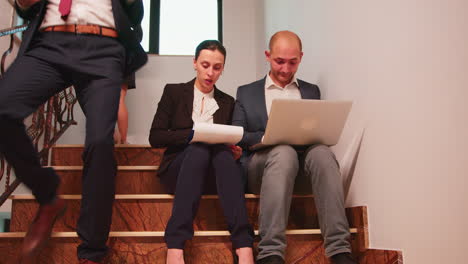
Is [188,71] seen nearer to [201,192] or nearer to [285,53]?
[285,53]

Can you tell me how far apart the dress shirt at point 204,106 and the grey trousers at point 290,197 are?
330mm

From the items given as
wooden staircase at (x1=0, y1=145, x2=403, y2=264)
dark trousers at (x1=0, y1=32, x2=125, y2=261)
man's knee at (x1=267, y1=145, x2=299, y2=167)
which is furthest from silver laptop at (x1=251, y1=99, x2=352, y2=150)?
dark trousers at (x1=0, y1=32, x2=125, y2=261)

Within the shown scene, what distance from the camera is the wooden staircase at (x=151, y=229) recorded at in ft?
4.63

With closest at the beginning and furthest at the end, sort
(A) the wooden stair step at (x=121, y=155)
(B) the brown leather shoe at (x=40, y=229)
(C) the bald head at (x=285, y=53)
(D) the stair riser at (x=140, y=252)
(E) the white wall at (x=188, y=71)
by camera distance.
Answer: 1. (B) the brown leather shoe at (x=40, y=229)
2. (D) the stair riser at (x=140, y=252)
3. (C) the bald head at (x=285, y=53)
4. (A) the wooden stair step at (x=121, y=155)
5. (E) the white wall at (x=188, y=71)

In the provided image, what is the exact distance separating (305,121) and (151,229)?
0.69 m

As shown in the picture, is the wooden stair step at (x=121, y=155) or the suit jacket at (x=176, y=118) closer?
the suit jacket at (x=176, y=118)

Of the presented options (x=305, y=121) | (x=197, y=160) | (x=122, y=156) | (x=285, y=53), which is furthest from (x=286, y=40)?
(x=122, y=156)

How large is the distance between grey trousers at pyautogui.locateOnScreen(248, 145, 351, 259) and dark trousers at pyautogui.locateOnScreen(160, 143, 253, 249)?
7 cm

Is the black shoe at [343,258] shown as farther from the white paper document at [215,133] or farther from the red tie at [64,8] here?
the red tie at [64,8]

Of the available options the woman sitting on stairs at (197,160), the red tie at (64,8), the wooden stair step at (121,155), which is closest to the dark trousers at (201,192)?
the woman sitting on stairs at (197,160)

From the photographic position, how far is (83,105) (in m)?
1.38

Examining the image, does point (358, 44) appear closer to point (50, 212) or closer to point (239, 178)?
point (239, 178)

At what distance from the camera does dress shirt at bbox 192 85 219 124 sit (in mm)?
1766

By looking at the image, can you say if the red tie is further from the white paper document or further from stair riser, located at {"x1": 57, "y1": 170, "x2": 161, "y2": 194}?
stair riser, located at {"x1": 57, "y1": 170, "x2": 161, "y2": 194}
